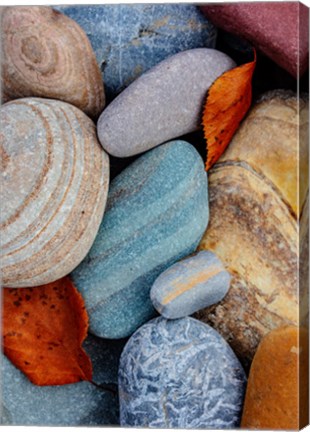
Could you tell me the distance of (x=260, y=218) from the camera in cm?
110

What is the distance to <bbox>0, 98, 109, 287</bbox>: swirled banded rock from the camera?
1090 mm

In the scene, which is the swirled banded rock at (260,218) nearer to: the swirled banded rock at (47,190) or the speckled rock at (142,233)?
the speckled rock at (142,233)

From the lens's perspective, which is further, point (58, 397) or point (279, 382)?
point (58, 397)

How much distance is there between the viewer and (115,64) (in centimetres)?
114

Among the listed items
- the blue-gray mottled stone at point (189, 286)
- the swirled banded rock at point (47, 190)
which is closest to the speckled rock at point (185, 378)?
the blue-gray mottled stone at point (189, 286)

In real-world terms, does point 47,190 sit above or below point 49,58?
below

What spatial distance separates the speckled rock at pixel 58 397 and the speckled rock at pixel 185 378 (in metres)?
0.07

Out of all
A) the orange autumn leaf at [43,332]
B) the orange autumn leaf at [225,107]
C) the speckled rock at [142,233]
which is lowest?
the orange autumn leaf at [43,332]

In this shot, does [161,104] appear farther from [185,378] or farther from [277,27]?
[185,378]

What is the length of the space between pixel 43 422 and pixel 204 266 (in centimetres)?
29

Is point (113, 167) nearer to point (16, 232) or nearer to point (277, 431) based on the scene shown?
point (16, 232)

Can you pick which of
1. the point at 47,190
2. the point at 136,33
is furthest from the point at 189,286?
the point at 136,33

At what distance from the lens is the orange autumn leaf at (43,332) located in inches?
45.5

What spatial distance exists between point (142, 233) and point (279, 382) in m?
0.24
